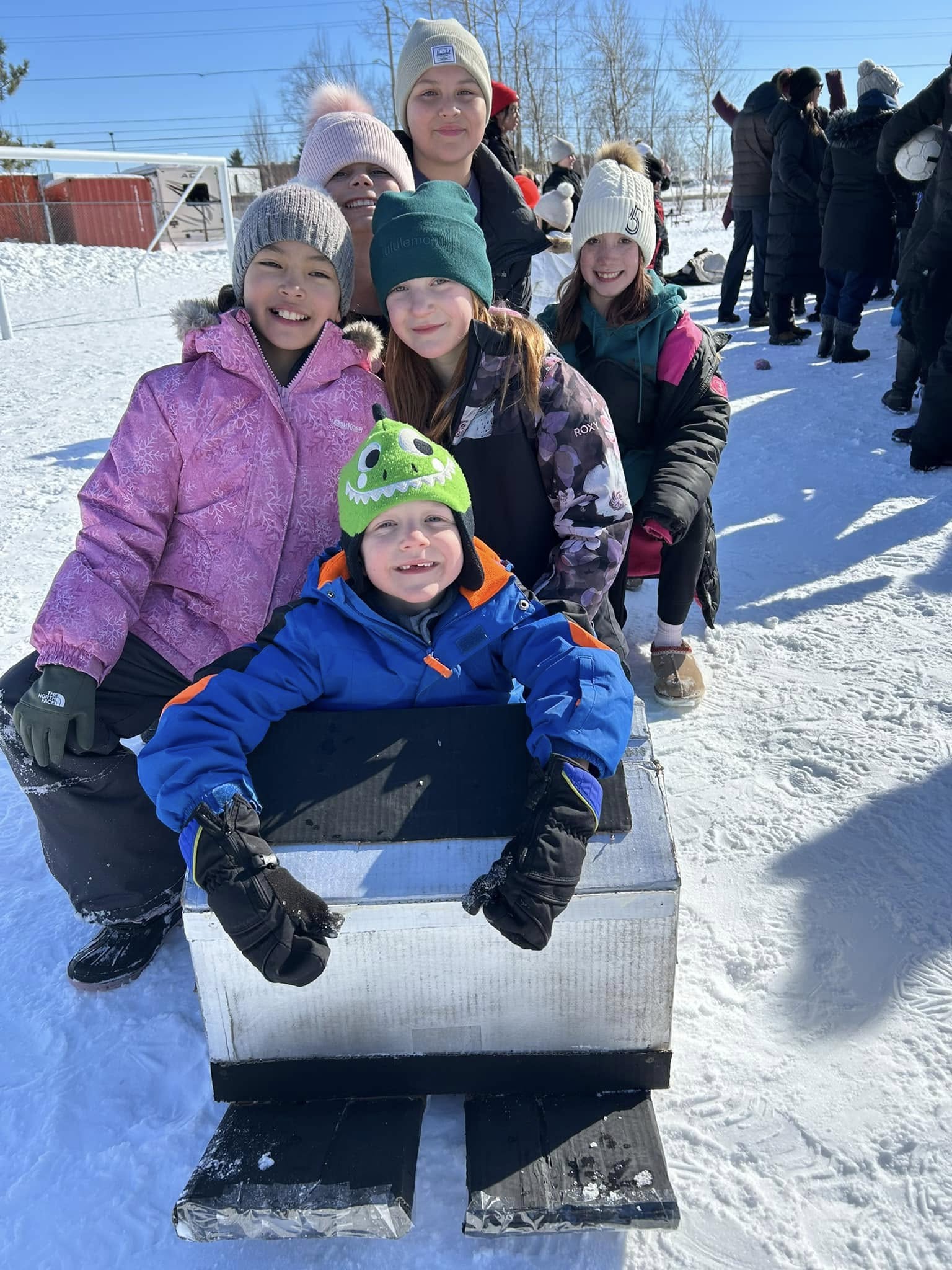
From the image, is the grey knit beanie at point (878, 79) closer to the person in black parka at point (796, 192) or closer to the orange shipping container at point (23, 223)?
the person in black parka at point (796, 192)

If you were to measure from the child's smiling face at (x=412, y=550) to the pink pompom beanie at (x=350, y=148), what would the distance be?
124 centimetres

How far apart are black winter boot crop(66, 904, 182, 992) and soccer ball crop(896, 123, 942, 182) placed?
178 inches

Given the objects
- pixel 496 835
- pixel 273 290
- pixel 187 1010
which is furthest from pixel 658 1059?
pixel 273 290

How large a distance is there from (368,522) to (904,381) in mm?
4441

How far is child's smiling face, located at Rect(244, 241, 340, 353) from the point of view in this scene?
→ 1.96 m

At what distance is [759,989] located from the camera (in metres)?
1.70

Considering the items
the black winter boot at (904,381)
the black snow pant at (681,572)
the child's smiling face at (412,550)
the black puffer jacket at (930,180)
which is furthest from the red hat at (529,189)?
the child's smiling face at (412,550)

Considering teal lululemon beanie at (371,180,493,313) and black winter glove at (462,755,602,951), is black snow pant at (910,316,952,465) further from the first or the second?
black winter glove at (462,755,602,951)

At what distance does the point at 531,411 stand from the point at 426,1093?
1387 mm

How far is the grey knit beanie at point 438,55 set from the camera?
2580 millimetres

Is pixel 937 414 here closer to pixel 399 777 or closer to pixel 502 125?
pixel 502 125

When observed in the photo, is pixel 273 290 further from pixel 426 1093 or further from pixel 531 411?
pixel 426 1093

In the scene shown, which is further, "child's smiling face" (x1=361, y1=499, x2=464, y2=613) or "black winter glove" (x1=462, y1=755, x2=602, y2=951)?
"child's smiling face" (x1=361, y1=499, x2=464, y2=613)

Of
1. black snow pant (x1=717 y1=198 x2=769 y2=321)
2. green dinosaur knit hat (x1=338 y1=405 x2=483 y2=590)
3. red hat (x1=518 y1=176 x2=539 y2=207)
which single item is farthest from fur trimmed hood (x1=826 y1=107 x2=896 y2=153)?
green dinosaur knit hat (x1=338 y1=405 x2=483 y2=590)
